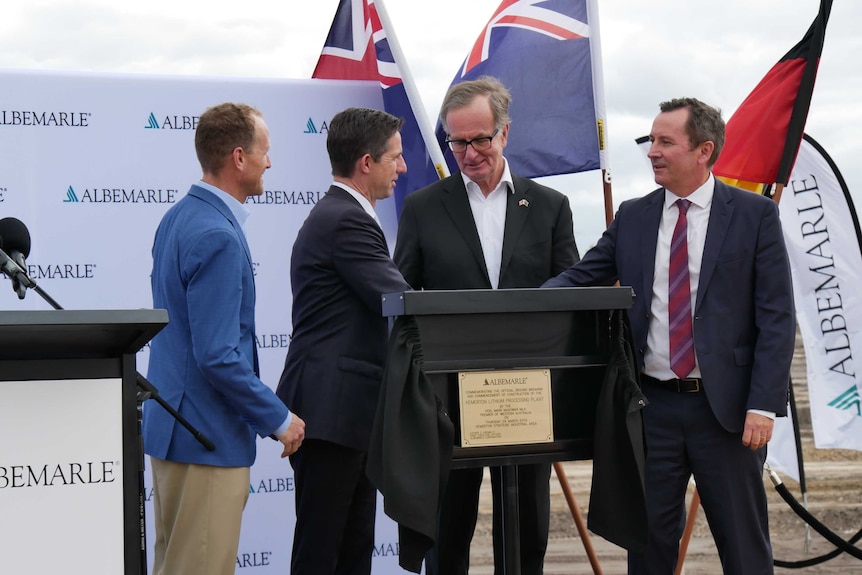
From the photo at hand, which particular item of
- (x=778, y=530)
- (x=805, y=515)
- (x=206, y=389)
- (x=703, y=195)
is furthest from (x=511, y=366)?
(x=778, y=530)

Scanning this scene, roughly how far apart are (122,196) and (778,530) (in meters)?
5.44

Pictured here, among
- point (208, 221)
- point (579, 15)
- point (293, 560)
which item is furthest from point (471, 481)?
point (579, 15)

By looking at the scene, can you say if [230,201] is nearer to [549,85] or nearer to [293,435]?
[293,435]

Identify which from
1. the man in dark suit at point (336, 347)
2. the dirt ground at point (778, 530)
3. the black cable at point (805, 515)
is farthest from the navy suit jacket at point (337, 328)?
the black cable at point (805, 515)

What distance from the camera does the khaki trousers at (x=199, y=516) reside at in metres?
2.69

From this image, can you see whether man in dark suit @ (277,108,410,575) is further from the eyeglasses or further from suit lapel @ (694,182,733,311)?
suit lapel @ (694,182,733,311)

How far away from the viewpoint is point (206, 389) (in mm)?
2740

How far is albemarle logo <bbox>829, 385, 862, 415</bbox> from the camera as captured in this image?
520 centimetres

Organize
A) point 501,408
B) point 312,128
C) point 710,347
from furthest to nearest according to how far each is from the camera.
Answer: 1. point 312,128
2. point 710,347
3. point 501,408

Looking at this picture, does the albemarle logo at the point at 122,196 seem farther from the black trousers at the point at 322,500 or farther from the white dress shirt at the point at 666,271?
the white dress shirt at the point at 666,271

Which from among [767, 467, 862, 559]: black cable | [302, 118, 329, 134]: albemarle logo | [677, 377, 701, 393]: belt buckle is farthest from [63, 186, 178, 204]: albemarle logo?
[767, 467, 862, 559]: black cable

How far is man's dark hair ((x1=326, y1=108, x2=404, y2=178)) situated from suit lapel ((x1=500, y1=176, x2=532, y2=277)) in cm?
48

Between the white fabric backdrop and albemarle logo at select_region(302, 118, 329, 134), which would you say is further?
albemarle logo at select_region(302, 118, 329, 134)

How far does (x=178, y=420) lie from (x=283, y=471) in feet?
5.96
